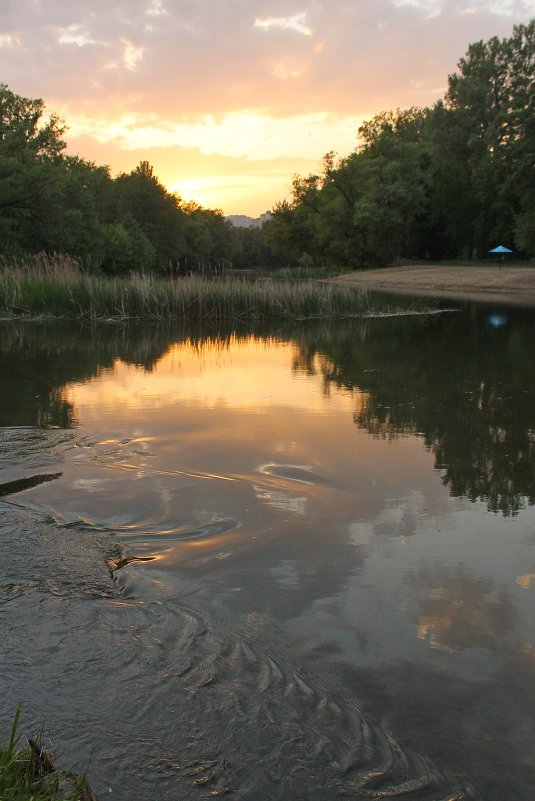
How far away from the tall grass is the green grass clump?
55.9 ft

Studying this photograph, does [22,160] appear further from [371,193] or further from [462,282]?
[371,193]

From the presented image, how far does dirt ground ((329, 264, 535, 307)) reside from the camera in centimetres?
3391

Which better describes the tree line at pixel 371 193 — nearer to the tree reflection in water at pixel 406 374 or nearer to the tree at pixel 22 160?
the tree at pixel 22 160

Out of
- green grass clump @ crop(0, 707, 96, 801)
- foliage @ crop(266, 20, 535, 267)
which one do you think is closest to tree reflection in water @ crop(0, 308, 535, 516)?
green grass clump @ crop(0, 707, 96, 801)

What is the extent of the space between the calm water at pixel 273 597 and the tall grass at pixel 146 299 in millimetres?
11619

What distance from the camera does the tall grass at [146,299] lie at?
18.2 m

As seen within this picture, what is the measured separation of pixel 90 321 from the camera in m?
17.9

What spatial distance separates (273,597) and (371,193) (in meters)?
56.6

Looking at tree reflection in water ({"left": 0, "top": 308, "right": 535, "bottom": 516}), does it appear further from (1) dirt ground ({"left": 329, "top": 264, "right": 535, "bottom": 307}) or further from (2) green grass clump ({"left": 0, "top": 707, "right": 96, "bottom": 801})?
(1) dirt ground ({"left": 329, "top": 264, "right": 535, "bottom": 307})

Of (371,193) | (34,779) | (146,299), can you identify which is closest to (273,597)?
(34,779)

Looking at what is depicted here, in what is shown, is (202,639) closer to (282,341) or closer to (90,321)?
(282,341)

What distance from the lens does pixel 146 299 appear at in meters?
18.3

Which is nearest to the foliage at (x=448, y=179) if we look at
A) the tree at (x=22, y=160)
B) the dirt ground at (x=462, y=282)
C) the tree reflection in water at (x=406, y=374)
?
the dirt ground at (x=462, y=282)

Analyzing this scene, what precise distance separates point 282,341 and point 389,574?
35.5 feet
